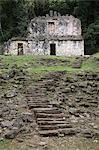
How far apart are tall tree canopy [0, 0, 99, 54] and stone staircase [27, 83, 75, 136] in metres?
31.6

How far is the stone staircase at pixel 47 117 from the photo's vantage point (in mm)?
12562

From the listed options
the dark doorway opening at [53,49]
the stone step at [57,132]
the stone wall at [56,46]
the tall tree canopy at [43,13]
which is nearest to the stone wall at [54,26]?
the stone wall at [56,46]

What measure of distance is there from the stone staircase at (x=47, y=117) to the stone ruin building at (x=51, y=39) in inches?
1031

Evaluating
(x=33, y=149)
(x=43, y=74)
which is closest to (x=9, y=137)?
(x=33, y=149)

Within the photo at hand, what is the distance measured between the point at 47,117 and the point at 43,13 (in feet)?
152

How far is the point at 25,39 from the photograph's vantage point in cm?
4347

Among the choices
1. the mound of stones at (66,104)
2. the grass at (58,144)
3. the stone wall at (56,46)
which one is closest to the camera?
the grass at (58,144)

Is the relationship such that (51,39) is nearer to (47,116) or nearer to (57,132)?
(47,116)

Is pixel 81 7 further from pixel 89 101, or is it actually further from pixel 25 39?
pixel 89 101

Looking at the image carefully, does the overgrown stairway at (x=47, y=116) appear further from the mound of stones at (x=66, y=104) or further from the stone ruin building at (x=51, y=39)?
the stone ruin building at (x=51, y=39)

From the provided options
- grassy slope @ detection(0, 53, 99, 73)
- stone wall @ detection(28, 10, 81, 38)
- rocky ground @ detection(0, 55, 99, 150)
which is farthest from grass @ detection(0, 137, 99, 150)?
stone wall @ detection(28, 10, 81, 38)

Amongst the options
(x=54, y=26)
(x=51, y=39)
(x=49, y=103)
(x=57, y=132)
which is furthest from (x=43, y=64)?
(x=54, y=26)

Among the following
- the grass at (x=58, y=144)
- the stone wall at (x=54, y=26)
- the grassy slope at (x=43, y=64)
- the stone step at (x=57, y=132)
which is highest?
the stone wall at (x=54, y=26)

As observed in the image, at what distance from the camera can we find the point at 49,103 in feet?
51.8
